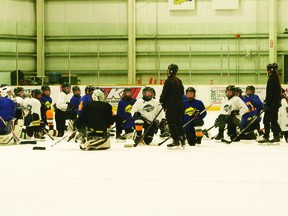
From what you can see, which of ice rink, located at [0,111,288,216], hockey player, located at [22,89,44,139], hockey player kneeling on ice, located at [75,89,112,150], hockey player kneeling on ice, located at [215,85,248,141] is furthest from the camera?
hockey player, located at [22,89,44,139]

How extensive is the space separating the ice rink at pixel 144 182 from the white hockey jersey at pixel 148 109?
1.32 metres

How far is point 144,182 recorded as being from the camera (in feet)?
22.0

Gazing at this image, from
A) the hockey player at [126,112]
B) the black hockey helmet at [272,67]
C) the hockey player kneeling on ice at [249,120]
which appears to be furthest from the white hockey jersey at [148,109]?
the black hockey helmet at [272,67]

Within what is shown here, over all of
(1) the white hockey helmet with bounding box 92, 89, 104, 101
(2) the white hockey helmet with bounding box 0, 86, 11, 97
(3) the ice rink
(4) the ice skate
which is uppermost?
(2) the white hockey helmet with bounding box 0, 86, 11, 97

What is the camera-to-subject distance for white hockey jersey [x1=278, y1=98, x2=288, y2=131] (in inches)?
461

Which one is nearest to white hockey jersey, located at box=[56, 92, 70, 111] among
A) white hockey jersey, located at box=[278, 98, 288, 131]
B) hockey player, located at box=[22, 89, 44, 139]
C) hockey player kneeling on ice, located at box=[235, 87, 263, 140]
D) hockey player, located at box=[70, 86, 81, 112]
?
hockey player, located at box=[70, 86, 81, 112]

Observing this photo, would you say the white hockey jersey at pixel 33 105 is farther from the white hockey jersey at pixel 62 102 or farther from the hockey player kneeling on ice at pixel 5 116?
the hockey player kneeling on ice at pixel 5 116

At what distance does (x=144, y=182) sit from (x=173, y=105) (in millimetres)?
3909

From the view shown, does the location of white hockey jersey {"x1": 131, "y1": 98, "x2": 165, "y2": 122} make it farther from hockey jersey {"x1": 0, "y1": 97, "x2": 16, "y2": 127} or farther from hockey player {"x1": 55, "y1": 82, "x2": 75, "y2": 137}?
hockey player {"x1": 55, "y1": 82, "x2": 75, "y2": 137}

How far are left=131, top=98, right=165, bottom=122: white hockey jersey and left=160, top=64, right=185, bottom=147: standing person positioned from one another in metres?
1.14

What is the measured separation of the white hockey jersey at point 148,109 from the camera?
11.7 metres

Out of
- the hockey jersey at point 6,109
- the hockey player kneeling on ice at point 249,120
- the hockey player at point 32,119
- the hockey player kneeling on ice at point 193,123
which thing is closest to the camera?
the hockey jersey at point 6,109

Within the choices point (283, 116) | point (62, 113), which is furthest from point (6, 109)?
point (283, 116)

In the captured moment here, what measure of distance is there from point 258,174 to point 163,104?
137 inches
